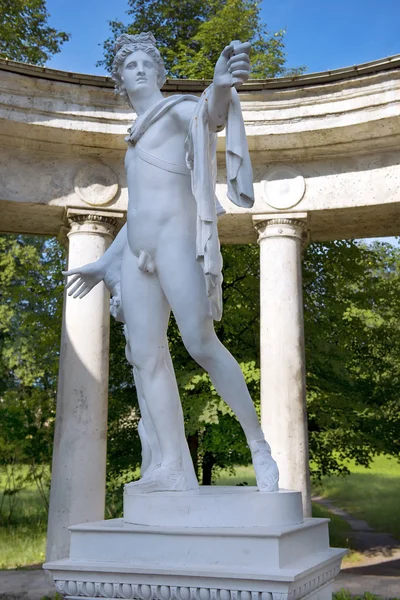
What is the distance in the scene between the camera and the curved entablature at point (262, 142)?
588 inches

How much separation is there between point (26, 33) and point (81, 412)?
2020 cm

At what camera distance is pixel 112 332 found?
2227 centimetres

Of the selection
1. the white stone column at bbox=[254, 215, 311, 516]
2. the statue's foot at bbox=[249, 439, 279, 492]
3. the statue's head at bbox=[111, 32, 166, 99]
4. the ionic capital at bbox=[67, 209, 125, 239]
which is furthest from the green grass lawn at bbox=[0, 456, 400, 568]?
the statue's head at bbox=[111, 32, 166, 99]

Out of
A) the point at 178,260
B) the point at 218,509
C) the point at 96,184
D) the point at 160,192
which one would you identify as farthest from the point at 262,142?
the point at 218,509

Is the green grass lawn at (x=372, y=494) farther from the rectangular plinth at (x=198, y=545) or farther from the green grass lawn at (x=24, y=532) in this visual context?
the rectangular plinth at (x=198, y=545)

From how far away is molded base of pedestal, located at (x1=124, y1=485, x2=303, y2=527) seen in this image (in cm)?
638

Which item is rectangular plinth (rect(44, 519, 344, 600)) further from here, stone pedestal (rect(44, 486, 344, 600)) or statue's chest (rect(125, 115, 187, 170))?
statue's chest (rect(125, 115, 187, 170))

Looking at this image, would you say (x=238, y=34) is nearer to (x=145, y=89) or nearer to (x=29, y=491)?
(x=145, y=89)

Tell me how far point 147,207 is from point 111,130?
8.54m

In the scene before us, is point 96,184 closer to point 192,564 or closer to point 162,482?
point 162,482

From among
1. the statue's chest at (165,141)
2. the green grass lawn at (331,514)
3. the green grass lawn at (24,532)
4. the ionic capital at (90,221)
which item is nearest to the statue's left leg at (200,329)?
the statue's chest at (165,141)

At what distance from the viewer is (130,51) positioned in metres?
8.12

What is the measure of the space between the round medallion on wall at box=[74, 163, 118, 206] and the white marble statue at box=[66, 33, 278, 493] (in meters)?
8.19

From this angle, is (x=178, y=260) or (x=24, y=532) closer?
(x=178, y=260)
